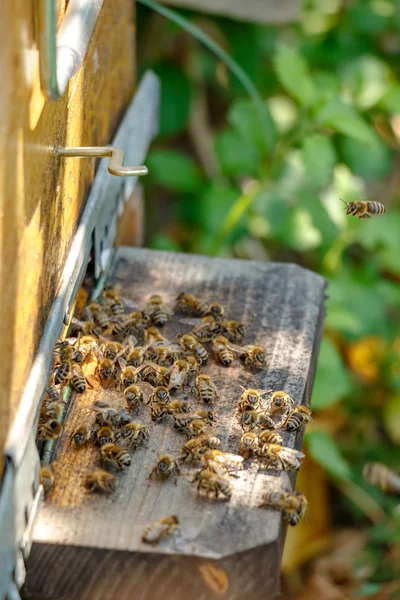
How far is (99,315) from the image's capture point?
2.60 metres

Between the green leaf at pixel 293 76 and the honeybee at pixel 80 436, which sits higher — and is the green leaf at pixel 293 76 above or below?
A: above

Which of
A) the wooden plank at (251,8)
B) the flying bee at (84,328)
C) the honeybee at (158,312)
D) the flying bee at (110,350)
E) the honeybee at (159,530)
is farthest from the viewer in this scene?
the wooden plank at (251,8)

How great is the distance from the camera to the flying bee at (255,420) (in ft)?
7.15

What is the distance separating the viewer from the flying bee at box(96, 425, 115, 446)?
6.83 feet

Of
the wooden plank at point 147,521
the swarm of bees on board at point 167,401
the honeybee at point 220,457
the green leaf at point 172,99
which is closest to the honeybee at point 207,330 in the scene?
the swarm of bees on board at point 167,401

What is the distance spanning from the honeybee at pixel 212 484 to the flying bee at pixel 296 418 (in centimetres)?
31

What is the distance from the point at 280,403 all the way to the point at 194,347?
13.9 inches

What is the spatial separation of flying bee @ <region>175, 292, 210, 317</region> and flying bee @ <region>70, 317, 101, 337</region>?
34 cm

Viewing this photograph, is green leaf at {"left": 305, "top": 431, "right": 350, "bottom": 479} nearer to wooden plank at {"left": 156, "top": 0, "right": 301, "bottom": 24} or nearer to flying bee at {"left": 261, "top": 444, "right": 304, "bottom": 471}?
flying bee at {"left": 261, "top": 444, "right": 304, "bottom": 471}

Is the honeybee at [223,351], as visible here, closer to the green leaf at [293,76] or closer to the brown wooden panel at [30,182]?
the brown wooden panel at [30,182]

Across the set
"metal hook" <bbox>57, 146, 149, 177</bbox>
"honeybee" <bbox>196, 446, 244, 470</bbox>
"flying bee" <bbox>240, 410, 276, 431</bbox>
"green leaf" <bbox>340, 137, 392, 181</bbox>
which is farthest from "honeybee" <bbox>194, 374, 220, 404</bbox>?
"green leaf" <bbox>340, 137, 392, 181</bbox>

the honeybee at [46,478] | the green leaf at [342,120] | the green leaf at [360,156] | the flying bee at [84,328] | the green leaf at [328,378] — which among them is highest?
the green leaf at [342,120]

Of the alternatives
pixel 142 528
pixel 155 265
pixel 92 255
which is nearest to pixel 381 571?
pixel 155 265

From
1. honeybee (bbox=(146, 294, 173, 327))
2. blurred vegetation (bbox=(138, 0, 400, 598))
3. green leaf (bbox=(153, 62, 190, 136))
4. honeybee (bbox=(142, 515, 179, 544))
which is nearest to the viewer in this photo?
honeybee (bbox=(142, 515, 179, 544))
